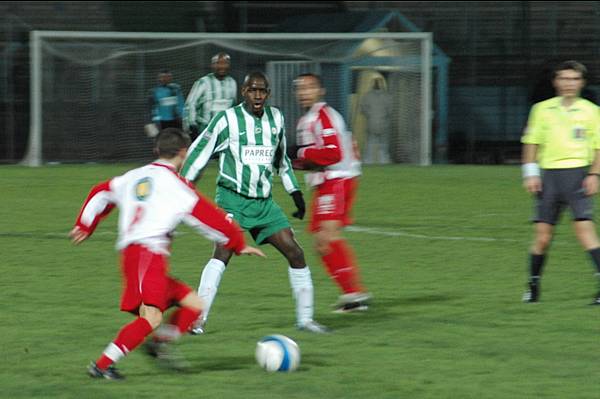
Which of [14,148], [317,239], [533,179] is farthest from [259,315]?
[14,148]

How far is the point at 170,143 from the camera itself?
6664 mm

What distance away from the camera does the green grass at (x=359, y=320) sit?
6.52 m

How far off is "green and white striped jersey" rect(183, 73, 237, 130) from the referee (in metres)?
9.86

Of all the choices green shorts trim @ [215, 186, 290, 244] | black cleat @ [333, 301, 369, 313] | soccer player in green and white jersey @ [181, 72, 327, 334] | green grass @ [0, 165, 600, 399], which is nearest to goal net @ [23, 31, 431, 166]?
green grass @ [0, 165, 600, 399]

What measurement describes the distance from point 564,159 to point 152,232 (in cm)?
360

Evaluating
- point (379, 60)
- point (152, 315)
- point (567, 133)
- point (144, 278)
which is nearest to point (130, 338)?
point (152, 315)

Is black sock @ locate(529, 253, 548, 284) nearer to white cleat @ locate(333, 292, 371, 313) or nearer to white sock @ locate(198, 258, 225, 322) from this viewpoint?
white cleat @ locate(333, 292, 371, 313)

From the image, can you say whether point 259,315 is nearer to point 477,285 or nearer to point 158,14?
point 477,285

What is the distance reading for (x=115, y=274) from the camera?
10906 millimetres

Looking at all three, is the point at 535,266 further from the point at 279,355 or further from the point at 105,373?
the point at 105,373

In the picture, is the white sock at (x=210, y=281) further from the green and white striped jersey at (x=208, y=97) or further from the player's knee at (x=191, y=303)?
the green and white striped jersey at (x=208, y=97)

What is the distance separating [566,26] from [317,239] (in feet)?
72.9

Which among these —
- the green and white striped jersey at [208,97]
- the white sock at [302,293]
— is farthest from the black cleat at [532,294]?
the green and white striped jersey at [208,97]

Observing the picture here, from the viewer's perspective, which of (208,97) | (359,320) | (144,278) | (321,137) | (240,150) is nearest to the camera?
(144,278)
